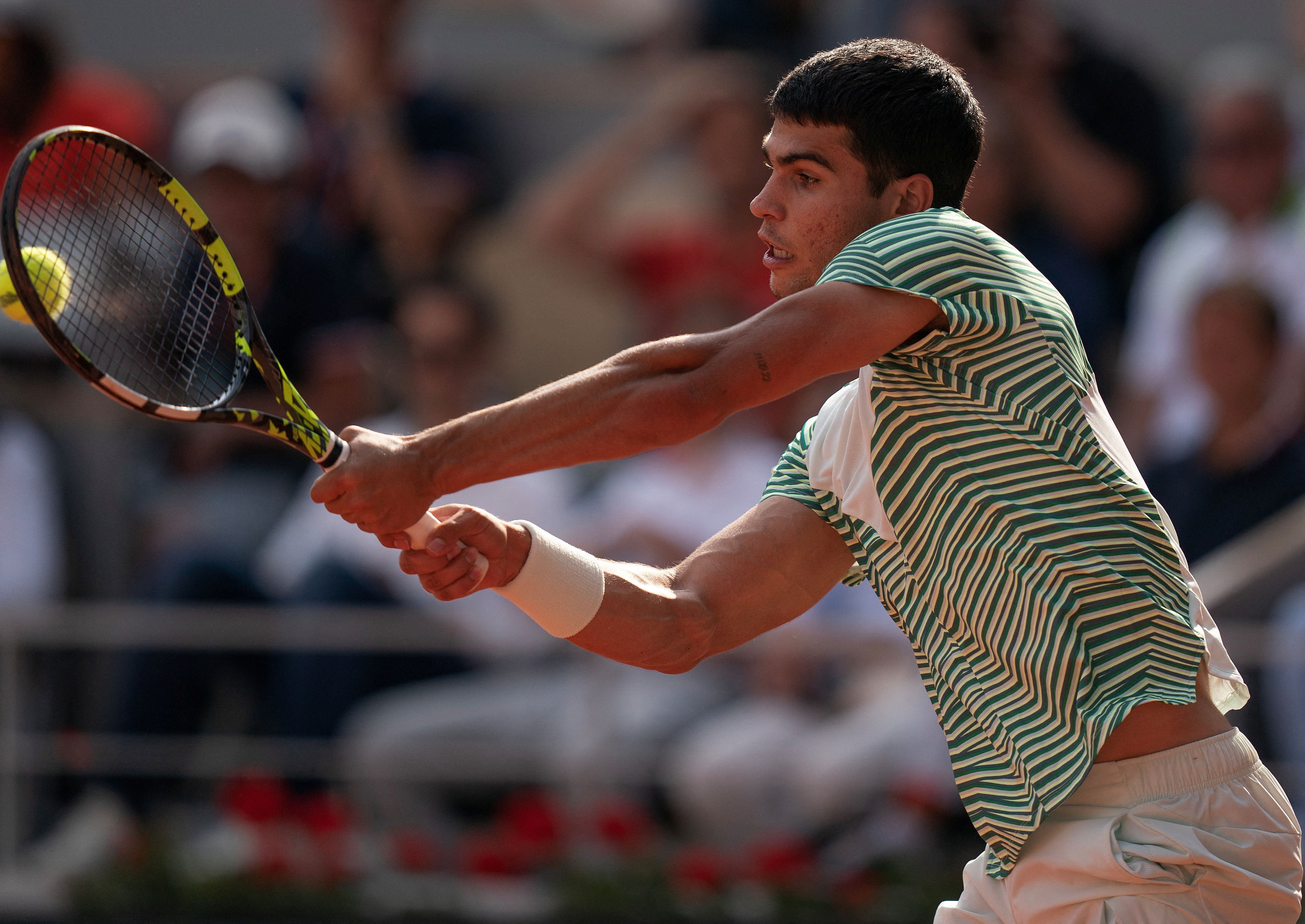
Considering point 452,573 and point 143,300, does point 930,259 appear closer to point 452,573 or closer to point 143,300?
point 452,573

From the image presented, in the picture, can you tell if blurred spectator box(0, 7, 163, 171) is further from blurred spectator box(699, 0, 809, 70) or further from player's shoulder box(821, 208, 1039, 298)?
player's shoulder box(821, 208, 1039, 298)

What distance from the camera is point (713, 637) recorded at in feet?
10.4

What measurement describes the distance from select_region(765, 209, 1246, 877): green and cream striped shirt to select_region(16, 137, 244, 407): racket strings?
1301 millimetres

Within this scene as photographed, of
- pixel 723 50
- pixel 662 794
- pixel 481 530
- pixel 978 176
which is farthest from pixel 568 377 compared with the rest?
pixel 723 50

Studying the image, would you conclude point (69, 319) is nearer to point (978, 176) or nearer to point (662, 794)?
point (662, 794)

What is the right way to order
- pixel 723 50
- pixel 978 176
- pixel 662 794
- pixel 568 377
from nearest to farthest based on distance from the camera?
1. pixel 568 377
2. pixel 662 794
3. pixel 978 176
4. pixel 723 50

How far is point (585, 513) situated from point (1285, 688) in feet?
9.16

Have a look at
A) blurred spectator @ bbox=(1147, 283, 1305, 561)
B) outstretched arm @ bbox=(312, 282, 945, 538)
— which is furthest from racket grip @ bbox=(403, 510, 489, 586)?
blurred spectator @ bbox=(1147, 283, 1305, 561)

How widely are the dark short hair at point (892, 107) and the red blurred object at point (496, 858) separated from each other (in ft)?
12.8

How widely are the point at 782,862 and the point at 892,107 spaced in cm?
367

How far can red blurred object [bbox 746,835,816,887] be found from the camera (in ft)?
19.3

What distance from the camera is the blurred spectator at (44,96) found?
739 centimetres

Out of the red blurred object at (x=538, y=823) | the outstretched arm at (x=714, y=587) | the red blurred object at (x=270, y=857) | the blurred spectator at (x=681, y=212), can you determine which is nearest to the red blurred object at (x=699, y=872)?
the red blurred object at (x=538, y=823)

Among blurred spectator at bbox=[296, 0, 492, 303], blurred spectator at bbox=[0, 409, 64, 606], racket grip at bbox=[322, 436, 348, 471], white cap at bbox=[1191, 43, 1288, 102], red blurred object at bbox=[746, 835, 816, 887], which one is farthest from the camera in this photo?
blurred spectator at bbox=[296, 0, 492, 303]
